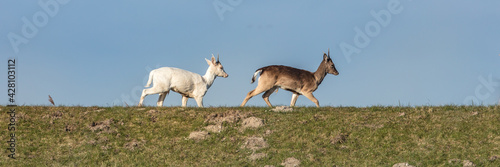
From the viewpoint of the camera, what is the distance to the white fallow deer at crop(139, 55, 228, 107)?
73.3 ft

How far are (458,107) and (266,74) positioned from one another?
7.40 metres

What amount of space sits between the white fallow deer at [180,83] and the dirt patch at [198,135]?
13.9ft

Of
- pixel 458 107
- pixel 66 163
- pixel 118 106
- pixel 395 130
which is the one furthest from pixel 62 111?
pixel 458 107

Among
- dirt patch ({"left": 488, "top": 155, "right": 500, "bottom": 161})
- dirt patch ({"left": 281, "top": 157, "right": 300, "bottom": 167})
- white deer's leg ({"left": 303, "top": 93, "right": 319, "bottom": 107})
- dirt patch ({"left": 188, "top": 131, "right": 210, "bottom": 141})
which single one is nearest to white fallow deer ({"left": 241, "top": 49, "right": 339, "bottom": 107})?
white deer's leg ({"left": 303, "top": 93, "right": 319, "bottom": 107})

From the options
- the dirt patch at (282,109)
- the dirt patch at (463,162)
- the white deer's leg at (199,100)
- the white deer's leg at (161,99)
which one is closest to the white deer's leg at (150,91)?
the white deer's leg at (161,99)

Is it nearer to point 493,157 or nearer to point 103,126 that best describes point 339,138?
point 493,157

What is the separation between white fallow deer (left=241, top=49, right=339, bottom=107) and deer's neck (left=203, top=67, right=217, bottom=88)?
1617 mm

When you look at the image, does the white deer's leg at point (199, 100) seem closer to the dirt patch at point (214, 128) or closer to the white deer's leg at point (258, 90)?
the white deer's leg at point (258, 90)

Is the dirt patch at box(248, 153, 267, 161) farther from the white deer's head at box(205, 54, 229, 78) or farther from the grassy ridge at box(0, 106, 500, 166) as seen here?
the white deer's head at box(205, 54, 229, 78)

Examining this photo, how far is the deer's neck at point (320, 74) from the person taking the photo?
83.8ft

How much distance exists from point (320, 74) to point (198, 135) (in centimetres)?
901

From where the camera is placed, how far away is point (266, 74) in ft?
78.5

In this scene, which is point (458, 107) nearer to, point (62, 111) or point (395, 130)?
point (395, 130)

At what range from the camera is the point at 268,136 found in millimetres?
18078
